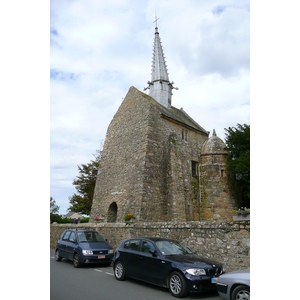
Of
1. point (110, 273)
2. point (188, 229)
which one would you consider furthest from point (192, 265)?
point (110, 273)

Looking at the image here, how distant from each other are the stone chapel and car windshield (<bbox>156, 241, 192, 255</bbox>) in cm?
908

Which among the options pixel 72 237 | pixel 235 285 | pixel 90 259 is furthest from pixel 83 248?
pixel 235 285

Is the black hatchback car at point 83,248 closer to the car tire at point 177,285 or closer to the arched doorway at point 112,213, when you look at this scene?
the car tire at point 177,285

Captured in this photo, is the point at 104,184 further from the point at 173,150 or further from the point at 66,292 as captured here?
the point at 66,292

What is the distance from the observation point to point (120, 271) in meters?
9.15

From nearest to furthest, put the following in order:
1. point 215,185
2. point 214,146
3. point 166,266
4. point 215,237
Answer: point 166,266 < point 215,237 < point 215,185 < point 214,146

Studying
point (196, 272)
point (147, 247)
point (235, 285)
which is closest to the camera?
point (235, 285)

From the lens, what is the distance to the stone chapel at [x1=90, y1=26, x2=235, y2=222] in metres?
19.2

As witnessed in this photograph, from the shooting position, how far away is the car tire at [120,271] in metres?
9.03

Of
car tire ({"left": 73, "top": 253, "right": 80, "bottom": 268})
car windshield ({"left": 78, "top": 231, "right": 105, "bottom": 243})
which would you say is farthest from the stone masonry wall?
car tire ({"left": 73, "top": 253, "right": 80, "bottom": 268})

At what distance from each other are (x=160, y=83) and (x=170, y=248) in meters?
21.0

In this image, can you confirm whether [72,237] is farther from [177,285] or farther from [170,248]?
[177,285]
